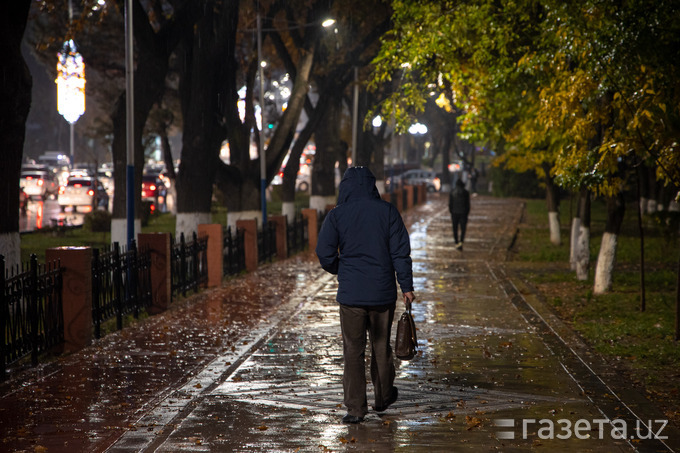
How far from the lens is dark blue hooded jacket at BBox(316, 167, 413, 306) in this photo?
7.11 meters

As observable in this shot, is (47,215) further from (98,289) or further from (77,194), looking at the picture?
(98,289)

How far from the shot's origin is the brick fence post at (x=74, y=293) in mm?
10461

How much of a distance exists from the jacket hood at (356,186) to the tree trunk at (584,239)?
33.9ft

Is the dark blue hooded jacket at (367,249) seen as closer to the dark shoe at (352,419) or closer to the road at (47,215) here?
the dark shoe at (352,419)

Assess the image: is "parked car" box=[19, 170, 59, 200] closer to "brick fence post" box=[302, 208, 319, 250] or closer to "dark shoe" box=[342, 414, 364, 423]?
"brick fence post" box=[302, 208, 319, 250]

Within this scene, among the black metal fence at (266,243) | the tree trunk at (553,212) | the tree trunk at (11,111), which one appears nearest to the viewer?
the tree trunk at (11,111)

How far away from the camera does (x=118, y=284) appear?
12117 millimetres

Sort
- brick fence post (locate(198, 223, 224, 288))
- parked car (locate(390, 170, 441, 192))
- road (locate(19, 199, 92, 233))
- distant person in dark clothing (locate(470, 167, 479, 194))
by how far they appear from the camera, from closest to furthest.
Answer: brick fence post (locate(198, 223, 224, 288)), road (locate(19, 199, 92, 233)), distant person in dark clothing (locate(470, 167, 479, 194)), parked car (locate(390, 170, 441, 192))

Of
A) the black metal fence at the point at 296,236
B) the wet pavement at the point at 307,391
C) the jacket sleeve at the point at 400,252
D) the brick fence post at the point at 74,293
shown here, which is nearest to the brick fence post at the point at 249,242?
the black metal fence at the point at 296,236

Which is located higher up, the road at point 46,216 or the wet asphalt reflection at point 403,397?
the road at point 46,216

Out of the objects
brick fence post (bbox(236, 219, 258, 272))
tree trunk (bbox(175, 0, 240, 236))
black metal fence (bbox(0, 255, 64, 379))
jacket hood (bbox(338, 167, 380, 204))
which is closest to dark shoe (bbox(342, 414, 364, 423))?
jacket hood (bbox(338, 167, 380, 204))

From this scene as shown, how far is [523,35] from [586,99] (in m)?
3.90

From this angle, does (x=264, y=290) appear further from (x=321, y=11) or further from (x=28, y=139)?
(x=28, y=139)

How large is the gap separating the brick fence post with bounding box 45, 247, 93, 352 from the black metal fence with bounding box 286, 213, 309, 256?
1317 centimetres
